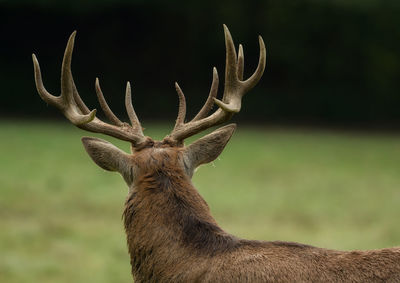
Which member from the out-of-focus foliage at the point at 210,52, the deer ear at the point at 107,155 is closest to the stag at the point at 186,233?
the deer ear at the point at 107,155

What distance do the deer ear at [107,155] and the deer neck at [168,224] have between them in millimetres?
201

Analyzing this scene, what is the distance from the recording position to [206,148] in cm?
516

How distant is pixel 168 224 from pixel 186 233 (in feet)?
0.39

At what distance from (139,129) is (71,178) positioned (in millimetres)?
10763

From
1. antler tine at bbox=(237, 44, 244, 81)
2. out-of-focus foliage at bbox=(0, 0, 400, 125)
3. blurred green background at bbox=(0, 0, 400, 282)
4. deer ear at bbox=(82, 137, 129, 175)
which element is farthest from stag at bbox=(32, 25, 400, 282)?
out-of-focus foliage at bbox=(0, 0, 400, 125)

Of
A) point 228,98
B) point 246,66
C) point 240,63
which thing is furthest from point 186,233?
point 246,66

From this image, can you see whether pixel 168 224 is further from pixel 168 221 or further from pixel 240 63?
pixel 240 63

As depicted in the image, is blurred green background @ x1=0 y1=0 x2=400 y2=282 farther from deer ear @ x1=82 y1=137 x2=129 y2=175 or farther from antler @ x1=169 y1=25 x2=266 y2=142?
deer ear @ x1=82 y1=137 x2=129 y2=175

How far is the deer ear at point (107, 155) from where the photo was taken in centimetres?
494

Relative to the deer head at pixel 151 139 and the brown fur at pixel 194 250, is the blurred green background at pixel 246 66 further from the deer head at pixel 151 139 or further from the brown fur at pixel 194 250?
the brown fur at pixel 194 250

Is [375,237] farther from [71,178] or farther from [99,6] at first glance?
[99,6]

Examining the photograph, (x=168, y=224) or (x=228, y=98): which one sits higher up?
(x=228, y=98)

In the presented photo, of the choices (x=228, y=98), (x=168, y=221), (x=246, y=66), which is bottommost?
(x=168, y=221)

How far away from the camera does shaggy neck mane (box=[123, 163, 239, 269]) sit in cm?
455
